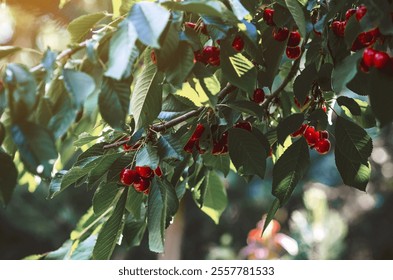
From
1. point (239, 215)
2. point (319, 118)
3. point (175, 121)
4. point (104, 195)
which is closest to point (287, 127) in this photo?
point (319, 118)

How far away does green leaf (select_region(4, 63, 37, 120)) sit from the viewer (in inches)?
17.7

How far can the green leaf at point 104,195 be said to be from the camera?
2.51 feet

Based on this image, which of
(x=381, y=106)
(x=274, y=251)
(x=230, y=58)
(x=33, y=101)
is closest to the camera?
(x=33, y=101)

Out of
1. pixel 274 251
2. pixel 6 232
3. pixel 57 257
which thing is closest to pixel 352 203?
pixel 274 251

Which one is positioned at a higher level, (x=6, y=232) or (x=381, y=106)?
(x=381, y=106)

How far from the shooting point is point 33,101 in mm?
451

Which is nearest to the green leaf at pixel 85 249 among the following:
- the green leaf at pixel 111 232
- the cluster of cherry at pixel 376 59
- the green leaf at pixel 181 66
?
the green leaf at pixel 111 232

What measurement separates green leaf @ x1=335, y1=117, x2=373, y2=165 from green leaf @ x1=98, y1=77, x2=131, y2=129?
35 centimetres

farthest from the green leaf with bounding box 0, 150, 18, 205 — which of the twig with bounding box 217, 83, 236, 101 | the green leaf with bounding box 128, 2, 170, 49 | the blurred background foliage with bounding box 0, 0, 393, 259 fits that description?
the blurred background foliage with bounding box 0, 0, 393, 259

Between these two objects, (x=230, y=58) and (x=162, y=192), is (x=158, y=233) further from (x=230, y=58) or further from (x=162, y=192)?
Answer: (x=230, y=58)

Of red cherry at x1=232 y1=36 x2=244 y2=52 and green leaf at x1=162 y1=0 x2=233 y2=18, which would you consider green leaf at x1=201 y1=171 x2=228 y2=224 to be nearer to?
red cherry at x1=232 y1=36 x2=244 y2=52

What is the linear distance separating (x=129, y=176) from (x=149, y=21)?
27 cm

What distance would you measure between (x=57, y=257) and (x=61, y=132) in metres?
0.73

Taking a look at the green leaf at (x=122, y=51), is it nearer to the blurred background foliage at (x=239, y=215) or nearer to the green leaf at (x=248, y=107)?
the green leaf at (x=248, y=107)
